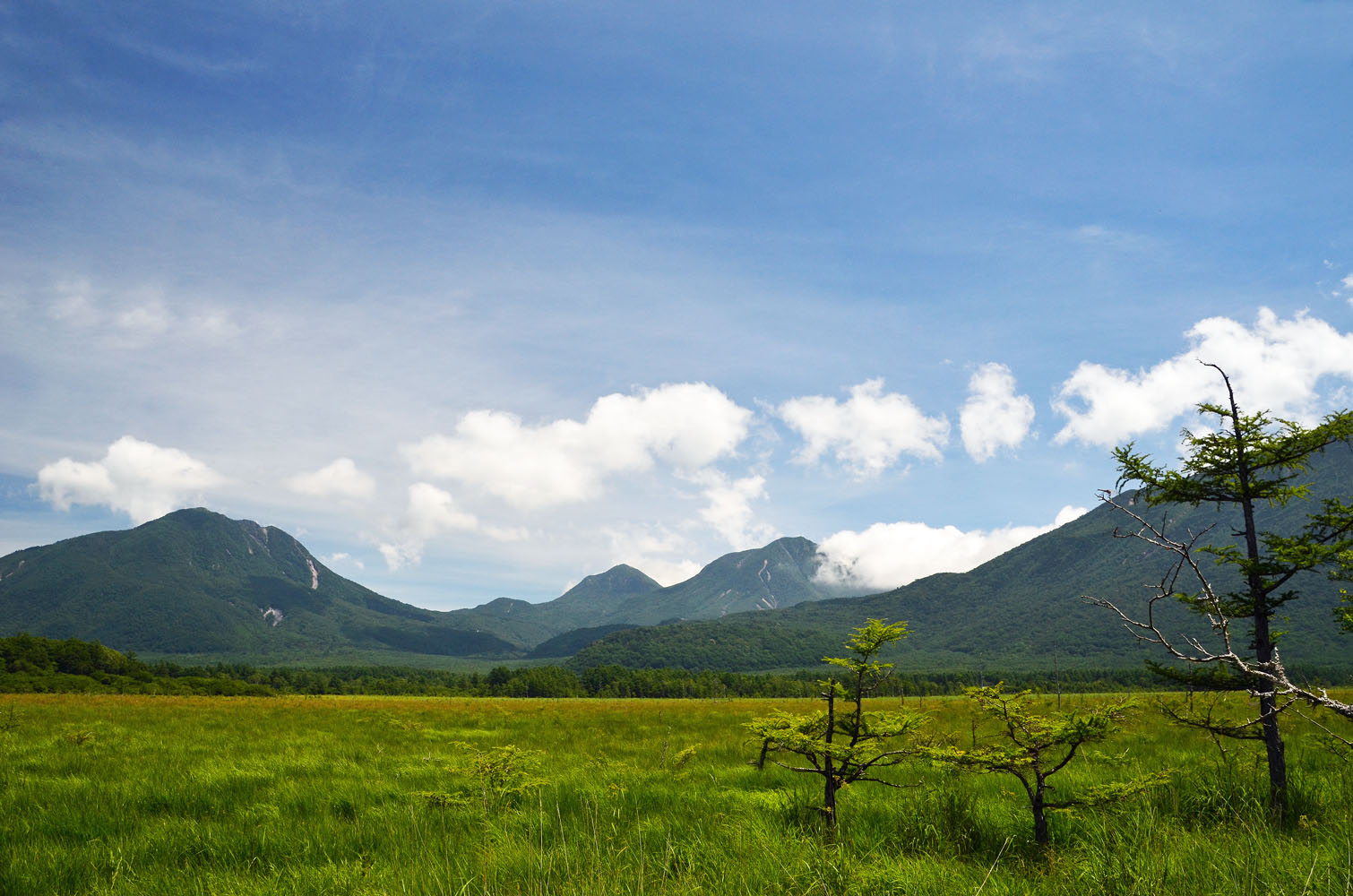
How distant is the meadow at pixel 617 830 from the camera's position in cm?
414

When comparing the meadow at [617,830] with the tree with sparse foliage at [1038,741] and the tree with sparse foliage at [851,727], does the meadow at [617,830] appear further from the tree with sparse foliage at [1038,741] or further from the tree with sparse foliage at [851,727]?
the tree with sparse foliage at [851,727]

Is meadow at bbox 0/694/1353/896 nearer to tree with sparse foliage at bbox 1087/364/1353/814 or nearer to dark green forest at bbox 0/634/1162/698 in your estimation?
tree with sparse foliage at bbox 1087/364/1353/814

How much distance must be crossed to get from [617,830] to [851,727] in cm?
273

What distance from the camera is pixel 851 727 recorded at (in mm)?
6824

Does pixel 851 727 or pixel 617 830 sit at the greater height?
pixel 851 727

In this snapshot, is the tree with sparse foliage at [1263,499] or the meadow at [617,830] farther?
the tree with sparse foliage at [1263,499]

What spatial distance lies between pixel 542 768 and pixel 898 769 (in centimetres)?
679

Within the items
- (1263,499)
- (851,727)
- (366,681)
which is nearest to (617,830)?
(851,727)

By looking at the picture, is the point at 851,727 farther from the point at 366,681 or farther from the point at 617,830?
the point at 366,681

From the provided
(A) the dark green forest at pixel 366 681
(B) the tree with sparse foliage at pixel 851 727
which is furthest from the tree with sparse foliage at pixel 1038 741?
(A) the dark green forest at pixel 366 681

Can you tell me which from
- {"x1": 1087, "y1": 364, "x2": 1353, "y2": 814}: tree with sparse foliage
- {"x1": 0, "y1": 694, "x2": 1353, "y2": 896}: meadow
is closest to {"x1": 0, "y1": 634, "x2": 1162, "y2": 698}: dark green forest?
{"x1": 0, "y1": 694, "x2": 1353, "y2": 896}: meadow

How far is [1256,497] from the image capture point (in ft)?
24.5

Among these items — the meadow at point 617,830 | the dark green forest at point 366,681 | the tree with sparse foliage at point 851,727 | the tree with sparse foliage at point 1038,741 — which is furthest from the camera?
the dark green forest at point 366,681

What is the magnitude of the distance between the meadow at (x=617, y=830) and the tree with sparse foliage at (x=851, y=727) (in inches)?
24.0
